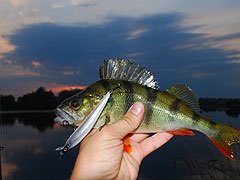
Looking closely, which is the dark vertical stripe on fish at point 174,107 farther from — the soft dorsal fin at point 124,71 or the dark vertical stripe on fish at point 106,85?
the dark vertical stripe on fish at point 106,85

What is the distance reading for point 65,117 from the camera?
3.69 meters

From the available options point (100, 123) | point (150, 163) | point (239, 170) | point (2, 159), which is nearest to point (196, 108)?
point (100, 123)

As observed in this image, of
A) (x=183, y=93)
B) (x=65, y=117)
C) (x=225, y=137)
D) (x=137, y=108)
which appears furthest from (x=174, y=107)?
(x=65, y=117)

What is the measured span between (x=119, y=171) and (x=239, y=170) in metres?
4.05

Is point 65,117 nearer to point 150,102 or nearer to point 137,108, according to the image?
point 137,108

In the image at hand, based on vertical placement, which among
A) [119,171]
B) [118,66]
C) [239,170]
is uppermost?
[118,66]

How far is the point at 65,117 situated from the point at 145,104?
3.19ft

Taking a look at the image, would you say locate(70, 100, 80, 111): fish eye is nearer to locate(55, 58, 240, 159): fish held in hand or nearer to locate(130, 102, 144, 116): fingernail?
locate(55, 58, 240, 159): fish held in hand

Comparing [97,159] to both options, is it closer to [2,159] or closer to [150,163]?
[2,159]

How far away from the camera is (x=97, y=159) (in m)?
3.74

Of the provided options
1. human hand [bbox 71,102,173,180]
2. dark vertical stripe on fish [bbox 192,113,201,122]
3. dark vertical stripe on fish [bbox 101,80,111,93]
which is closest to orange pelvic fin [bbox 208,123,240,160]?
dark vertical stripe on fish [bbox 192,113,201,122]

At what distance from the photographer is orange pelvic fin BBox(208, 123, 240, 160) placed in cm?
397

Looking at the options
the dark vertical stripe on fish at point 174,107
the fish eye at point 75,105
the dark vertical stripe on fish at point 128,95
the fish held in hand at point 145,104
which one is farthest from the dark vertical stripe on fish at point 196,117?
the fish eye at point 75,105

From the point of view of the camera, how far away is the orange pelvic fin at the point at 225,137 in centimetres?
397
